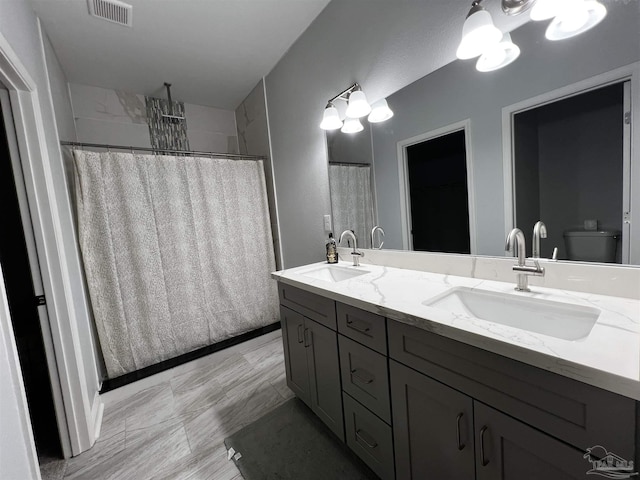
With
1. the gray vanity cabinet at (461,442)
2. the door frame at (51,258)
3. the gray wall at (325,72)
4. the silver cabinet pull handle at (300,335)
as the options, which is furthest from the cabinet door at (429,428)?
the door frame at (51,258)

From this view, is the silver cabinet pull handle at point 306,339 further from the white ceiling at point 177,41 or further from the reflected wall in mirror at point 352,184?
the white ceiling at point 177,41

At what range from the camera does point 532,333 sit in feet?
2.12

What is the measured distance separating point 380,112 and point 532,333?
4.36ft

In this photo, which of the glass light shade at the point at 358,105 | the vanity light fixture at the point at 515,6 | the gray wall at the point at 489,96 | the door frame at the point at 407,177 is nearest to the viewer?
the gray wall at the point at 489,96

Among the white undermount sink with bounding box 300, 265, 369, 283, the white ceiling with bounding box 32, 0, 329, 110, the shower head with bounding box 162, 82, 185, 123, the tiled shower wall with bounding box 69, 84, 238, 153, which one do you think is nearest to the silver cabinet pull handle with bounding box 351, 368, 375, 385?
the white undermount sink with bounding box 300, 265, 369, 283

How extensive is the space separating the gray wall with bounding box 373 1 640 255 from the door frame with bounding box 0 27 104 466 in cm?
176

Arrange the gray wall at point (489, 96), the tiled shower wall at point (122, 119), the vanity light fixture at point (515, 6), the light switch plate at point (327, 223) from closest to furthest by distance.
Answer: the gray wall at point (489, 96), the vanity light fixture at point (515, 6), the light switch plate at point (327, 223), the tiled shower wall at point (122, 119)

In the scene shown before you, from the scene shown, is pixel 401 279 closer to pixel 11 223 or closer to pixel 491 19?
pixel 491 19

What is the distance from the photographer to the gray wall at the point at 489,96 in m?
0.83

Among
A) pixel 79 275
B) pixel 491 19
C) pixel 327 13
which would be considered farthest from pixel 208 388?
pixel 327 13

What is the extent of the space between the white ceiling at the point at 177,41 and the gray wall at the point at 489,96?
41.1 inches

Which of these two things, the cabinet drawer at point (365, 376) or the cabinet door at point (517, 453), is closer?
the cabinet door at point (517, 453)

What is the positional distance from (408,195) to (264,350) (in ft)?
6.10

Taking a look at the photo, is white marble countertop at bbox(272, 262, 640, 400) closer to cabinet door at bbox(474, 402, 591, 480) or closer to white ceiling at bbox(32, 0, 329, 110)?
cabinet door at bbox(474, 402, 591, 480)
